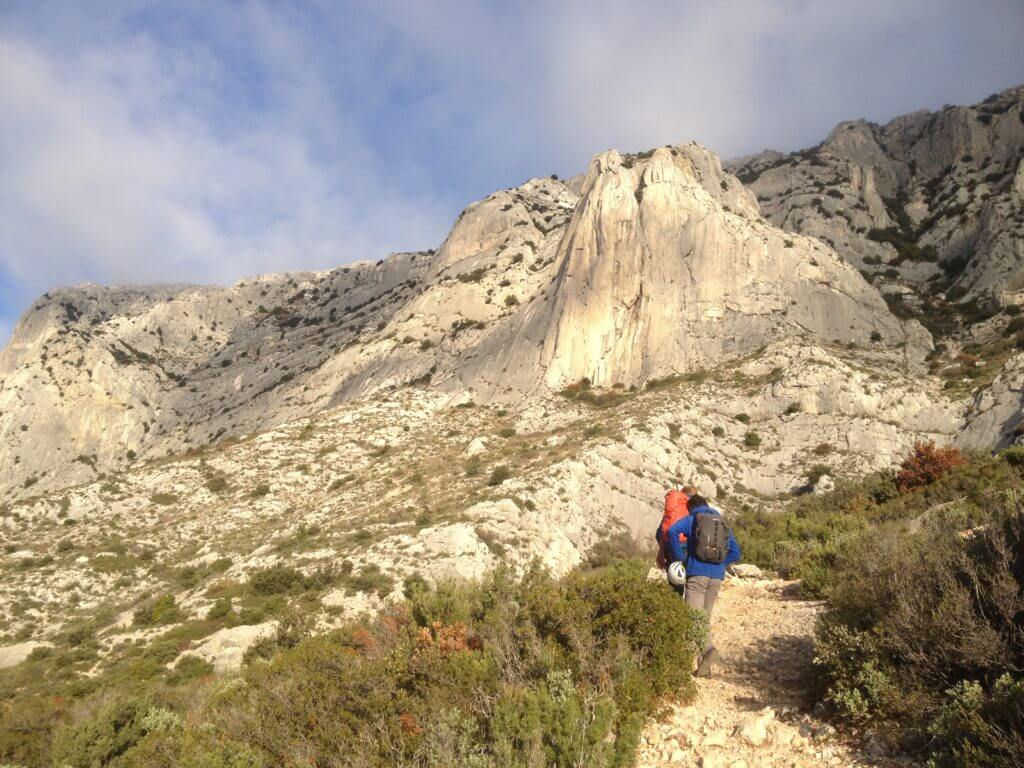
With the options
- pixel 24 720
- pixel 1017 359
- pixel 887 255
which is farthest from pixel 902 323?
pixel 24 720

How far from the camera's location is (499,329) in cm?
5150

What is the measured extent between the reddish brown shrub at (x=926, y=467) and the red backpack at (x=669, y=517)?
507 inches

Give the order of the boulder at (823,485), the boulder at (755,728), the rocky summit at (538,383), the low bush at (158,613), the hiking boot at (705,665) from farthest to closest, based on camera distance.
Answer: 1. the boulder at (823,485)
2. the rocky summit at (538,383)
3. the low bush at (158,613)
4. the hiking boot at (705,665)
5. the boulder at (755,728)

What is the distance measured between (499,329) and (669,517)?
Answer: 43.2m

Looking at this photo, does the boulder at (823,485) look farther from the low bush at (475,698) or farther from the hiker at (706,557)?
the low bush at (475,698)

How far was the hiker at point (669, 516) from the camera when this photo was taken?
859 cm

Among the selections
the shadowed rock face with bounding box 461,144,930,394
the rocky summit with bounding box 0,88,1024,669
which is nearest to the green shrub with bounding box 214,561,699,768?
the rocky summit with bounding box 0,88,1024,669

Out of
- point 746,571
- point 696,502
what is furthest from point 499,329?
point 696,502

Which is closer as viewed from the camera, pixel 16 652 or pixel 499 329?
pixel 16 652

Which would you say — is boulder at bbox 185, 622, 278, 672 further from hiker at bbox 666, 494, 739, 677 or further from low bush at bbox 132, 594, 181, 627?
hiker at bbox 666, 494, 739, 677

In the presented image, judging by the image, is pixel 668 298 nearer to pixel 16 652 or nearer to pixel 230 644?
pixel 230 644

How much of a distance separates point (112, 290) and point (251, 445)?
9089cm

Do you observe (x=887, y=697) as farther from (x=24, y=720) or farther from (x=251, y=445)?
(x=251, y=445)

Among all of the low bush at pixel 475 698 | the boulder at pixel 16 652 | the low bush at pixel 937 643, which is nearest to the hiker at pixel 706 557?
the low bush at pixel 475 698
